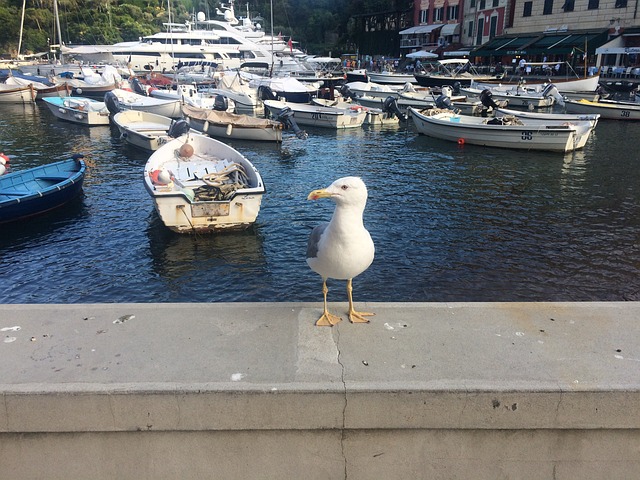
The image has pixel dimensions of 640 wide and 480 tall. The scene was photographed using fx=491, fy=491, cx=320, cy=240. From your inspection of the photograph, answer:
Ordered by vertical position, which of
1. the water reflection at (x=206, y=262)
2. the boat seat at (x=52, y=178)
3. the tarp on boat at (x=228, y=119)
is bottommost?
the water reflection at (x=206, y=262)

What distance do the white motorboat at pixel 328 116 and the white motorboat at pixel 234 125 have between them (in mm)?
4340

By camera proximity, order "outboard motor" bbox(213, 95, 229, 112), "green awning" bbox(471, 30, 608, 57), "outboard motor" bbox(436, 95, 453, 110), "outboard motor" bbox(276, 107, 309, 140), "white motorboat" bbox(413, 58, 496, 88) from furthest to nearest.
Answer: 1. "white motorboat" bbox(413, 58, 496, 88)
2. "green awning" bbox(471, 30, 608, 57)
3. "outboard motor" bbox(436, 95, 453, 110)
4. "outboard motor" bbox(213, 95, 229, 112)
5. "outboard motor" bbox(276, 107, 309, 140)

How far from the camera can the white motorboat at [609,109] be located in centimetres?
3086

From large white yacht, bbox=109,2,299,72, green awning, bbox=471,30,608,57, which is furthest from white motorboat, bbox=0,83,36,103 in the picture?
green awning, bbox=471,30,608,57

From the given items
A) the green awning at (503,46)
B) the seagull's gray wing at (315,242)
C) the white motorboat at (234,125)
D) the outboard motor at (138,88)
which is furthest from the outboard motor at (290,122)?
the green awning at (503,46)

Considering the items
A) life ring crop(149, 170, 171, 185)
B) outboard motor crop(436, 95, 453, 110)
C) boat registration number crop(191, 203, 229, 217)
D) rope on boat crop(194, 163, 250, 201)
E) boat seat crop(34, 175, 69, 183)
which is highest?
outboard motor crop(436, 95, 453, 110)

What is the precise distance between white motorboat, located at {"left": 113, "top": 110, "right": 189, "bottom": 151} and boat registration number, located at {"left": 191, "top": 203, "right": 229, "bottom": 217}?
7231 mm

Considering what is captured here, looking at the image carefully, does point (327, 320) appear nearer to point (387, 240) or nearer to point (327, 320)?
point (327, 320)

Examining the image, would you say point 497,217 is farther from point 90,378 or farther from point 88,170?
point 88,170

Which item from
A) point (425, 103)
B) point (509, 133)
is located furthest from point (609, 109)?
point (509, 133)

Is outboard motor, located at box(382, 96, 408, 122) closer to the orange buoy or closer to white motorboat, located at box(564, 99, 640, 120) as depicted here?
white motorboat, located at box(564, 99, 640, 120)

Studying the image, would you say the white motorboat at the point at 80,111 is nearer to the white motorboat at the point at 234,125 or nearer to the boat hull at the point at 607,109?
the white motorboat at the point at 234,125

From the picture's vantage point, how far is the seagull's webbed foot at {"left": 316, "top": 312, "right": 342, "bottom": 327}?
4605 millimetres

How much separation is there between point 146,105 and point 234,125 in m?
8.17
